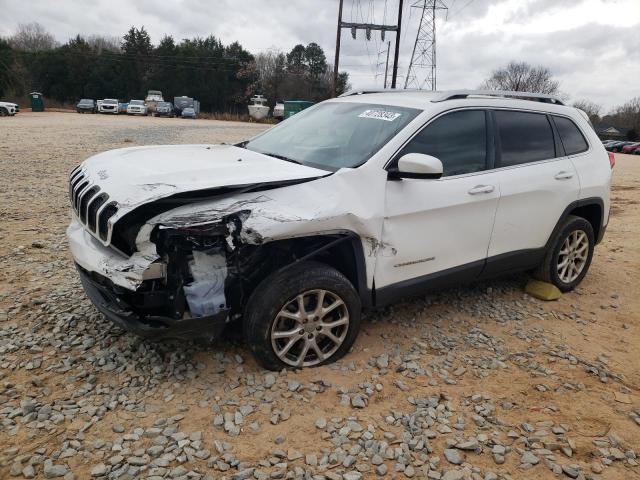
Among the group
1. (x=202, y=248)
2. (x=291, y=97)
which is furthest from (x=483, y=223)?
(x=291, y=97)

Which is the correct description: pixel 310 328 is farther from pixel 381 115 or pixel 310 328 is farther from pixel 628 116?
pixel 628 116

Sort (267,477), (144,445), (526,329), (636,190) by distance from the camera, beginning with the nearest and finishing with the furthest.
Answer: (267,477), (144,445), (526,329), (636,190)

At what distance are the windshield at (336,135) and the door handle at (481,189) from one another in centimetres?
73

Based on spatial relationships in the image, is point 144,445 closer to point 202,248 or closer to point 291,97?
point 202,248

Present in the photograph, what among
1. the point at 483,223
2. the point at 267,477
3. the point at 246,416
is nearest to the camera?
the point at 267,477

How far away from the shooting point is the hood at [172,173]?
8.68 ft

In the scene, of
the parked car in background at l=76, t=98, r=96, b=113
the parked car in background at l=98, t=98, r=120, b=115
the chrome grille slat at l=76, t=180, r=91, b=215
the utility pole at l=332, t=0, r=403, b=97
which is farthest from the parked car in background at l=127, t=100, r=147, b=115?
the chrome grille slat at l=76, t=180, r=91, b=215

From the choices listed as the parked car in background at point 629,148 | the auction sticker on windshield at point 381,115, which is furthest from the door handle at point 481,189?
the parked car in background at point 629,148

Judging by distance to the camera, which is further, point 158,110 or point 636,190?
point 158,110

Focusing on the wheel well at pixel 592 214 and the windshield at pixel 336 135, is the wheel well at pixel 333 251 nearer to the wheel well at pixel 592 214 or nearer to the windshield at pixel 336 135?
the windshield at pixel 336 135

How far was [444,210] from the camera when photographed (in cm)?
345

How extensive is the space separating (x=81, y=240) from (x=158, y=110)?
4486 centimetres

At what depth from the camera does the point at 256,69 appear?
63.0m

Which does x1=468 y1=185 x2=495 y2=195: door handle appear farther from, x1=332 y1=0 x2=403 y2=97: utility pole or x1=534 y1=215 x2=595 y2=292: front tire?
x1=332 y1=0 x2=403 y2=97: utility pole
